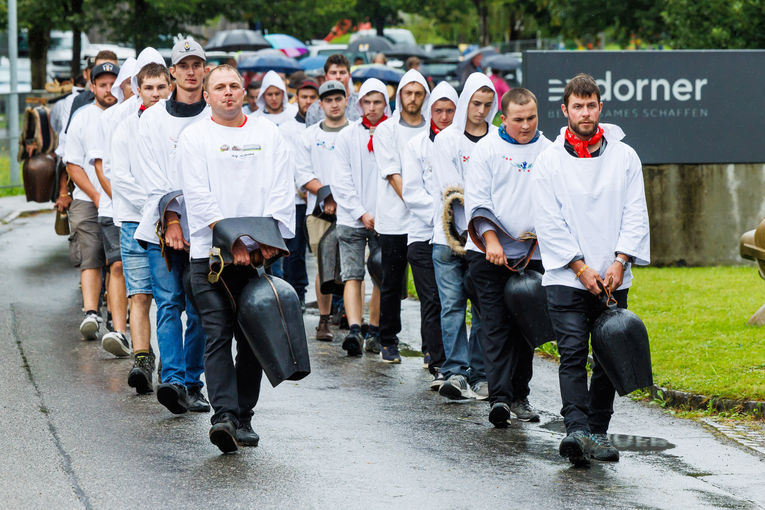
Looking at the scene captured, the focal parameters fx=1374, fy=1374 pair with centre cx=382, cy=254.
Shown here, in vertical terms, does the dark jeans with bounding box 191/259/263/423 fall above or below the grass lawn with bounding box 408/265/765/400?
above

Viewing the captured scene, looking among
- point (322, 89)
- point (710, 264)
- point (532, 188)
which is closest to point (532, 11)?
point (710, 264)

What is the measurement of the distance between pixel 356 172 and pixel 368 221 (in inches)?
16.6

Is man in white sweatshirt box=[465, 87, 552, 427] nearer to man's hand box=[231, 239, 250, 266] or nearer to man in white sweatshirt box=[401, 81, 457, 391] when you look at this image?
man in white sweatshirt box=[401, 81, 457, 391]

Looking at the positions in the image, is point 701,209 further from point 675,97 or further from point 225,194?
point 225,194

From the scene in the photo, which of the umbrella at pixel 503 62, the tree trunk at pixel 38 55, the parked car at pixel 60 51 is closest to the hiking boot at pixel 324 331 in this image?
the umbrella at pixel 503 62

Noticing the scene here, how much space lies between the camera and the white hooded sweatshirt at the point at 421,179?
938 cm

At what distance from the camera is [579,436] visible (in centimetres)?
702

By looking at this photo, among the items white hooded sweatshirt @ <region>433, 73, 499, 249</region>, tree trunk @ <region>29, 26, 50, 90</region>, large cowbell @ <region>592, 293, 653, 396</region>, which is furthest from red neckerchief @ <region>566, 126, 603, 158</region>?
tree trunk @ <region>29, 26, 50, 90</region>

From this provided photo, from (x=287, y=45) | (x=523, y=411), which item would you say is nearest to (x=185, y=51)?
(x=523, y=411)

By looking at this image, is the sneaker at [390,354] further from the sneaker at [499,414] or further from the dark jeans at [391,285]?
the sneaker at [499,414]

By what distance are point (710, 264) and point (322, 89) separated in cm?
573

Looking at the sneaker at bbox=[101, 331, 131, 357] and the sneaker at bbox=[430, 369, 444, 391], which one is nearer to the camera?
the sneaker at bbox=[430, 369, 444, 391]

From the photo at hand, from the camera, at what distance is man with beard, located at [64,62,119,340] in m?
10.6

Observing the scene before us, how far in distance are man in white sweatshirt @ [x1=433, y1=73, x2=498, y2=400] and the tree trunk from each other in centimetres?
3187
